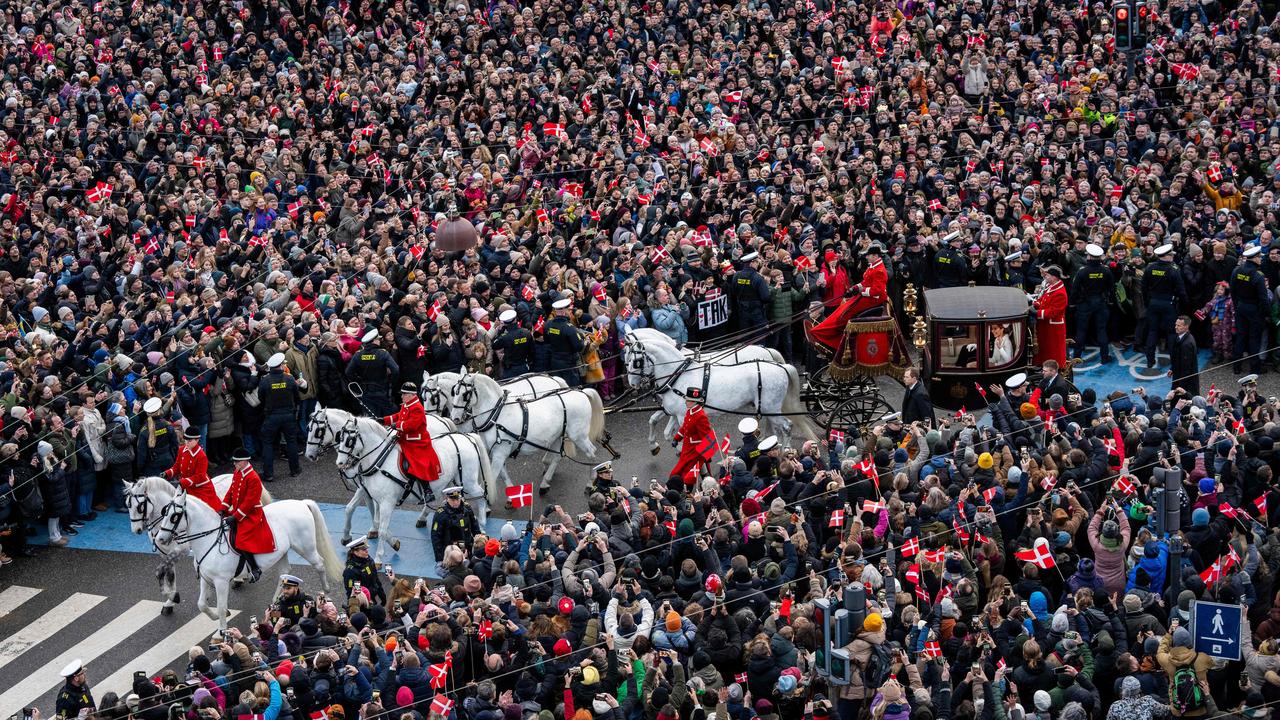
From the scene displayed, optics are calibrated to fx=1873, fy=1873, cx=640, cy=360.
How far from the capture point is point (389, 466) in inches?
1061

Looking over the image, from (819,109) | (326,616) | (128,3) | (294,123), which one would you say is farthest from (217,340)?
(128,3)

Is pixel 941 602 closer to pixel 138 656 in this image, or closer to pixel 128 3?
pixel 138 656

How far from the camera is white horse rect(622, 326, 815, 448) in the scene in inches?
1153

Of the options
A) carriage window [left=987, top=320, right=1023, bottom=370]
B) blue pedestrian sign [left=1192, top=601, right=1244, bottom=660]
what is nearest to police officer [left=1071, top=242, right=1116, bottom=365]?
carriage window [left=987, top=320, right=1023, bottom=370]

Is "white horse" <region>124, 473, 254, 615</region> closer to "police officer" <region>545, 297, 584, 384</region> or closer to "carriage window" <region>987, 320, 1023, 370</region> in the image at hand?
"police officer" <region>545, 297, 584, 384</region>

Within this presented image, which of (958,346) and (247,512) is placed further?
(958,346)

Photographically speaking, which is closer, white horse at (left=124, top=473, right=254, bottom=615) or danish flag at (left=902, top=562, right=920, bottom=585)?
danish flag at (left=902, top=562, right=920, bottom=585)

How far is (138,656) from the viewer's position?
994 inches

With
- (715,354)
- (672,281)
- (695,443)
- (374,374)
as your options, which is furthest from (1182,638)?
(374,374)

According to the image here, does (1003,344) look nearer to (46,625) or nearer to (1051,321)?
(1051,321)

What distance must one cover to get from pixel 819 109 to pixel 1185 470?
16731 millimetres

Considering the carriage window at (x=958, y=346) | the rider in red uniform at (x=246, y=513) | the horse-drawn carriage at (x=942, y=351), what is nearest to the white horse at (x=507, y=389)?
the rider in red uniform at (x=246, y=513)

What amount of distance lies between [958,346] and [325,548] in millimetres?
10574

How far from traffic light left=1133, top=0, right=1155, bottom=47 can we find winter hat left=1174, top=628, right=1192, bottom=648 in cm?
2458
